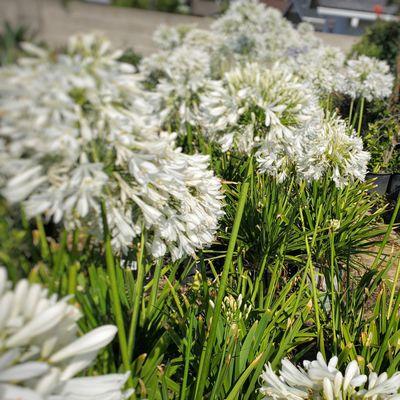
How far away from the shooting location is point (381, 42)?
921 cm

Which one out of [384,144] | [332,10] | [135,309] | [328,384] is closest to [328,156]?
[384,144]

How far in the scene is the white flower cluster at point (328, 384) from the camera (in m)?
0.98

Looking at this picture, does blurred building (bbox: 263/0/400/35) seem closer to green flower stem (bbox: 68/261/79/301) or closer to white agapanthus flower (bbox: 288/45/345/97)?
white agapanthus flower (bbox: 288/45/345/97)

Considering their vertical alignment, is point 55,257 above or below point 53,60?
below

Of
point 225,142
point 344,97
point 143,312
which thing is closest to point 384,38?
point 344,97

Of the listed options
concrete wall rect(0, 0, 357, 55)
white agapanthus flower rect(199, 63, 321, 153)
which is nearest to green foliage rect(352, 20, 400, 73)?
white agapanthus flower rect(199, 63, 321, 153)

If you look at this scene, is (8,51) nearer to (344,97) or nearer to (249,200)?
(249,200)

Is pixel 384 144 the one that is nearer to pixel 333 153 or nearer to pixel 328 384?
pixel 333 153

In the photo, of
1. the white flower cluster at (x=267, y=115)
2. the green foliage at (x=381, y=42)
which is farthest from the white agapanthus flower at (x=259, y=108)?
the green foliage at (x=381, y=42)

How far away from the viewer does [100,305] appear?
743mm

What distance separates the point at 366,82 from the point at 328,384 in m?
2.22

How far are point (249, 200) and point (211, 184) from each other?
1.07 metres

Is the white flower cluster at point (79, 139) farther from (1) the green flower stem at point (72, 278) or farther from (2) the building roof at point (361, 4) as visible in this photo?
(2) the building roof at point (361, 4)

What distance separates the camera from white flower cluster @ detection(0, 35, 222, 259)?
53cm
